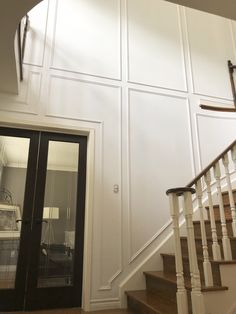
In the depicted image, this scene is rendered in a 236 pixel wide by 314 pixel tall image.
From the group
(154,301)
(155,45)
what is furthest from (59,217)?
(155,45)

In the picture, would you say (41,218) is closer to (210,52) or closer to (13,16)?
(13,16)

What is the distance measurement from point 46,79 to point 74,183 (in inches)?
53.9

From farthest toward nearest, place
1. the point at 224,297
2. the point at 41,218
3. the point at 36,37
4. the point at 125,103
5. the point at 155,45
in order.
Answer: the point at 155,45
the point at 125,103
the point at 36,37
the point at 41,218
the point at 224,297

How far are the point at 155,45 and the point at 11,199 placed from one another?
307cm

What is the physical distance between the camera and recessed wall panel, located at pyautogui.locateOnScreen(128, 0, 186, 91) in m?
3.91

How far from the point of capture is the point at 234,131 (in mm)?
4098

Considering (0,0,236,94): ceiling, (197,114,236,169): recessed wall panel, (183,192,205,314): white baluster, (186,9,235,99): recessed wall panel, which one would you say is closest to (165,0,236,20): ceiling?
(0,0,236,94): ceiling

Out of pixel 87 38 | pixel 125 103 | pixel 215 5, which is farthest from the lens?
pixel 87 38

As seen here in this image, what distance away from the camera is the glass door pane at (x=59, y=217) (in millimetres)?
2846

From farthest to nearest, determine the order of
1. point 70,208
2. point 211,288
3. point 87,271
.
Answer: point 70,208 < point 87,271 < point 211,288

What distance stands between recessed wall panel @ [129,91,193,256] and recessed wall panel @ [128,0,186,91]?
34 cm

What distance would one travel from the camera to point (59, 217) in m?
3.02

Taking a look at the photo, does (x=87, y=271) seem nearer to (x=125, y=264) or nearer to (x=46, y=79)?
(x=125, y=264)

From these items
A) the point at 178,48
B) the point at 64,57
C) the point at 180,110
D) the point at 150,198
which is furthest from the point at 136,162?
the point at 178,48
